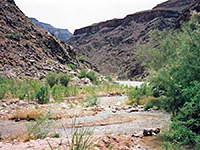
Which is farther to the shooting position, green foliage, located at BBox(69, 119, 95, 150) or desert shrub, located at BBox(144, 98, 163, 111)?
desert shrub, located at BBox(144, 98, 163, 111)

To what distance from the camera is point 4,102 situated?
10.3 meters

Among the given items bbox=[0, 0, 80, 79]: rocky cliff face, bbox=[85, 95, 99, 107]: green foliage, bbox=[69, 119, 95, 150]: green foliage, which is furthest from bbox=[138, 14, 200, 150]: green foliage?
bbox=[0, 0, 80, 79]: rocky cliff face

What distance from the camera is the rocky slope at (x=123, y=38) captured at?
301ft

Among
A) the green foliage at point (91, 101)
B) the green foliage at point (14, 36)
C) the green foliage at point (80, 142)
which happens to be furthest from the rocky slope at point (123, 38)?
the green foliage at point (80, 142)

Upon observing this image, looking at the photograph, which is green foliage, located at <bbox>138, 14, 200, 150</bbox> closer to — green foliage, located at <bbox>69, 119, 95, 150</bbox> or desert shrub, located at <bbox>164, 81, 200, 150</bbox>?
desert shrub, located at <bbox>164, 81, 200, 150</bbox>

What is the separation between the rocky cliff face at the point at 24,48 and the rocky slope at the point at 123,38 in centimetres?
5248

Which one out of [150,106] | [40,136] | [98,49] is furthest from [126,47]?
[40,136]

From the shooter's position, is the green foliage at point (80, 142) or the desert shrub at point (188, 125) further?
the desert shrub at point (188, 125)

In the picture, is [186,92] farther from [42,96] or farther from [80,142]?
[42,96]

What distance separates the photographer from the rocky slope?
91750 mm

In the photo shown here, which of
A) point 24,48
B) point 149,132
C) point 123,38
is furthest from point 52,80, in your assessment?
point 123,38

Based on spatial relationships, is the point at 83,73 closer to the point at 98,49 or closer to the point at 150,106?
the point at 150,106

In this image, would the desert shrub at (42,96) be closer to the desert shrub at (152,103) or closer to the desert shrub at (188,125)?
the desert shrub at (152,103)

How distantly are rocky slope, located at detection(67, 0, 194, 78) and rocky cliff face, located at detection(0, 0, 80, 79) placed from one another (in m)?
52.5
